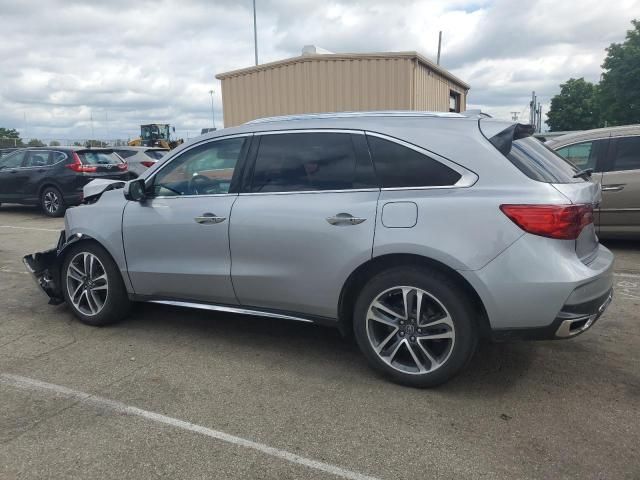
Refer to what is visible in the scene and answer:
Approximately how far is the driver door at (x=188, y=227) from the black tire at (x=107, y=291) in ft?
0.63

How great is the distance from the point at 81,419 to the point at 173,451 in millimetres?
701

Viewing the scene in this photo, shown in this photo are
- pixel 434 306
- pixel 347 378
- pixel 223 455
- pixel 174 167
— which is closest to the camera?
pixel 223 455

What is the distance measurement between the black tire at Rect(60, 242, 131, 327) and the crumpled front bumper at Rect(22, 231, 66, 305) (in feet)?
0.65

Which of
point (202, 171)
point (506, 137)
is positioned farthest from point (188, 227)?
point (506, 137)

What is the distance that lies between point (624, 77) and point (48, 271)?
1497 inches

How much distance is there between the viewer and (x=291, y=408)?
3215mm

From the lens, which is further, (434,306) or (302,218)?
(302,218)

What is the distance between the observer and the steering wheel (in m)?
4.10

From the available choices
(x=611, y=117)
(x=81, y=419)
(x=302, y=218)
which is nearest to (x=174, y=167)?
(x=302, y=218)

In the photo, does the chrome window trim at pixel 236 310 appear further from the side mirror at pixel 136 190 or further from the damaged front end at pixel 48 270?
the damaged front end at pixel 48 270

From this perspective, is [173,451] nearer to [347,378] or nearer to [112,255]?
[347,378]

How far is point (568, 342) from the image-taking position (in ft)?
13.7

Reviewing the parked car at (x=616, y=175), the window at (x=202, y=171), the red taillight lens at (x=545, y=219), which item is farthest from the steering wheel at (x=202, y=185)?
the parked car at (x=616, y=175)

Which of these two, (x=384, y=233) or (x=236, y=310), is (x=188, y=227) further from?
(x=384, y=233)
